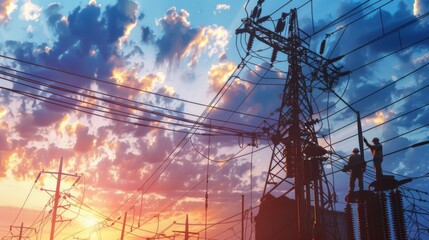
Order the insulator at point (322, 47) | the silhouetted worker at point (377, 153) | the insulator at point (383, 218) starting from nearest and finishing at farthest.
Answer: the insulator at point (383, 218) < the silhouetted worker at point (377, 153) < the insulator at point (322, 47)

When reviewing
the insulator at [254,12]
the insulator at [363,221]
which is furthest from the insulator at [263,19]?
the insulator at [363,221]

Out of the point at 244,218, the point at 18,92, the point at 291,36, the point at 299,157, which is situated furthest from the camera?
the point at 244,218

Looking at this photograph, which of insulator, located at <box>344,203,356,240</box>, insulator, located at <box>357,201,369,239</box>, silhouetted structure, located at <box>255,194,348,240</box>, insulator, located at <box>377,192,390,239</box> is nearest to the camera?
insulator, located at <box>377,192,390,239</box>

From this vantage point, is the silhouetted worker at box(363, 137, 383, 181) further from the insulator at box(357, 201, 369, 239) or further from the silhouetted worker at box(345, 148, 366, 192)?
the insulator at box(357, 201, 369, 239)

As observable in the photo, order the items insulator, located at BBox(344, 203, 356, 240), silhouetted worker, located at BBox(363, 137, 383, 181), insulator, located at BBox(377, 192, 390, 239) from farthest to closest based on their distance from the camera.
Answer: silhouetted worker, located at BBox(363, 137, 383, 181)
insulator, located at BBox(344, 203, 356, 240)
insulator, located at BBox(377, 192, 390, 239)

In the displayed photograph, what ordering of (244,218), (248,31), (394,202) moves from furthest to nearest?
(244,218), (248,31), (394,202)

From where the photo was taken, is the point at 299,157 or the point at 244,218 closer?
the point at 299,157

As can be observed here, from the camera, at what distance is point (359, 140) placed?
17.2m

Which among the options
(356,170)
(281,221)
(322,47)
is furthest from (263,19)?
(281,221)

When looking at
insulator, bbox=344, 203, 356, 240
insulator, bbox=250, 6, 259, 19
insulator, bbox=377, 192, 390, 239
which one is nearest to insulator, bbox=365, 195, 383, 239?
insulator, bbox=377, 192, 390, 239

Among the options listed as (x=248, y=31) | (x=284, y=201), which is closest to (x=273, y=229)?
(x=284, y=201)

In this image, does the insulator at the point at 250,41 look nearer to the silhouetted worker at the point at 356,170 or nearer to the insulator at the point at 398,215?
the silhouetted worker at the point at 356,170

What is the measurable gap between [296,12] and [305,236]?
10598 millimetres

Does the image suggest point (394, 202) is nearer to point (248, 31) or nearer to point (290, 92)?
point (290, 92)
